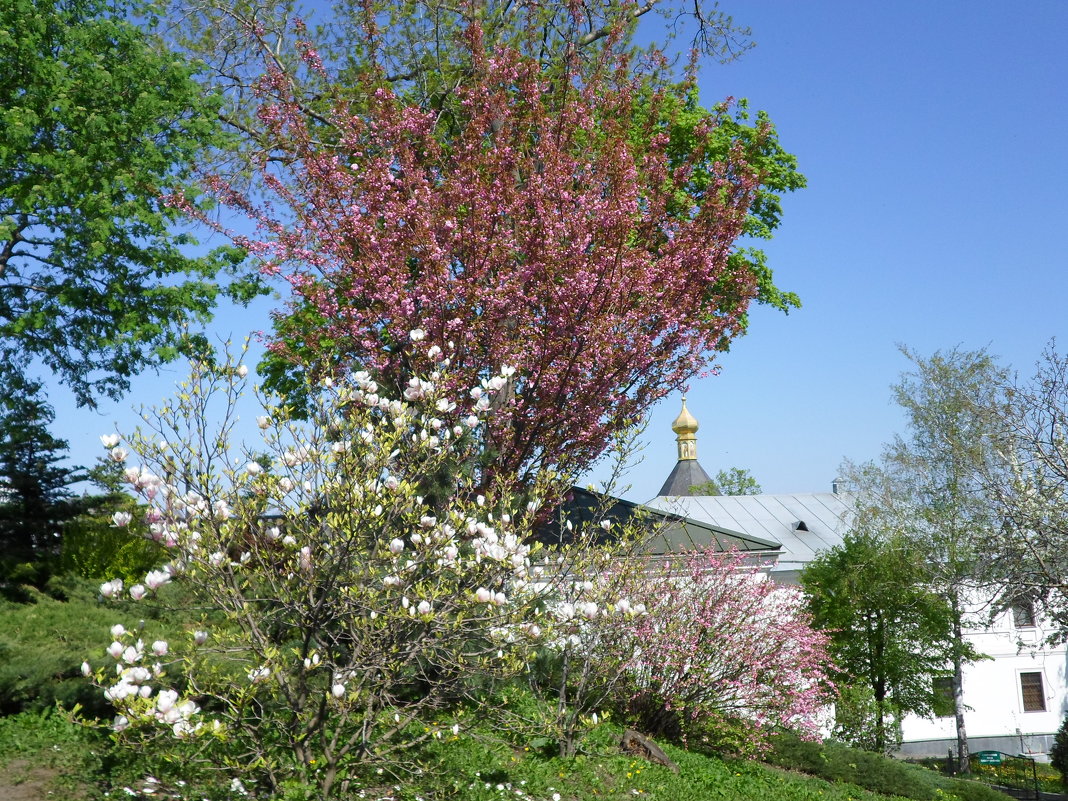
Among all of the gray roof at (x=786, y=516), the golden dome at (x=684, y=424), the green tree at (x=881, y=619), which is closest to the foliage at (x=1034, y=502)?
the green tree at (x=881, y=619)

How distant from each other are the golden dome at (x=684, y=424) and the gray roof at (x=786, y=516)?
2066 cm

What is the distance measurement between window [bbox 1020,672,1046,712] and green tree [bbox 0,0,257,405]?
3000 cm

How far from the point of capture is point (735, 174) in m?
15.6

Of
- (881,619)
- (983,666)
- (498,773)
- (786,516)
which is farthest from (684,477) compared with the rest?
(498,773)

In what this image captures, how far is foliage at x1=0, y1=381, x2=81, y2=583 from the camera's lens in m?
15.1

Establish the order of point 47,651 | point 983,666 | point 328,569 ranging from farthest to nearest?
point 983,666 < point 47,651 < point 328,569

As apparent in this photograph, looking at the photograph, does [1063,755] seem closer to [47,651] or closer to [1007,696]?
[1007,696]

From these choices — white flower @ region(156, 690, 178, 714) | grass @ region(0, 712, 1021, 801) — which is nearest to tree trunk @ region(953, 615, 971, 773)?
grass @ region(0, 712, 1021, 801)

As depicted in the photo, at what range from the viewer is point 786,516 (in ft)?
103

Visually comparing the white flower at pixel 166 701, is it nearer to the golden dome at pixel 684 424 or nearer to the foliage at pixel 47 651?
the foliage at pixel 47 651

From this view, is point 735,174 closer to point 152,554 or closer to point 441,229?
point 441,229

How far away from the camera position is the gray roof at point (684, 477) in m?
55.2

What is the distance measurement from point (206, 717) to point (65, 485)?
31.7ft

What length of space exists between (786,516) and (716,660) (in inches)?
811
